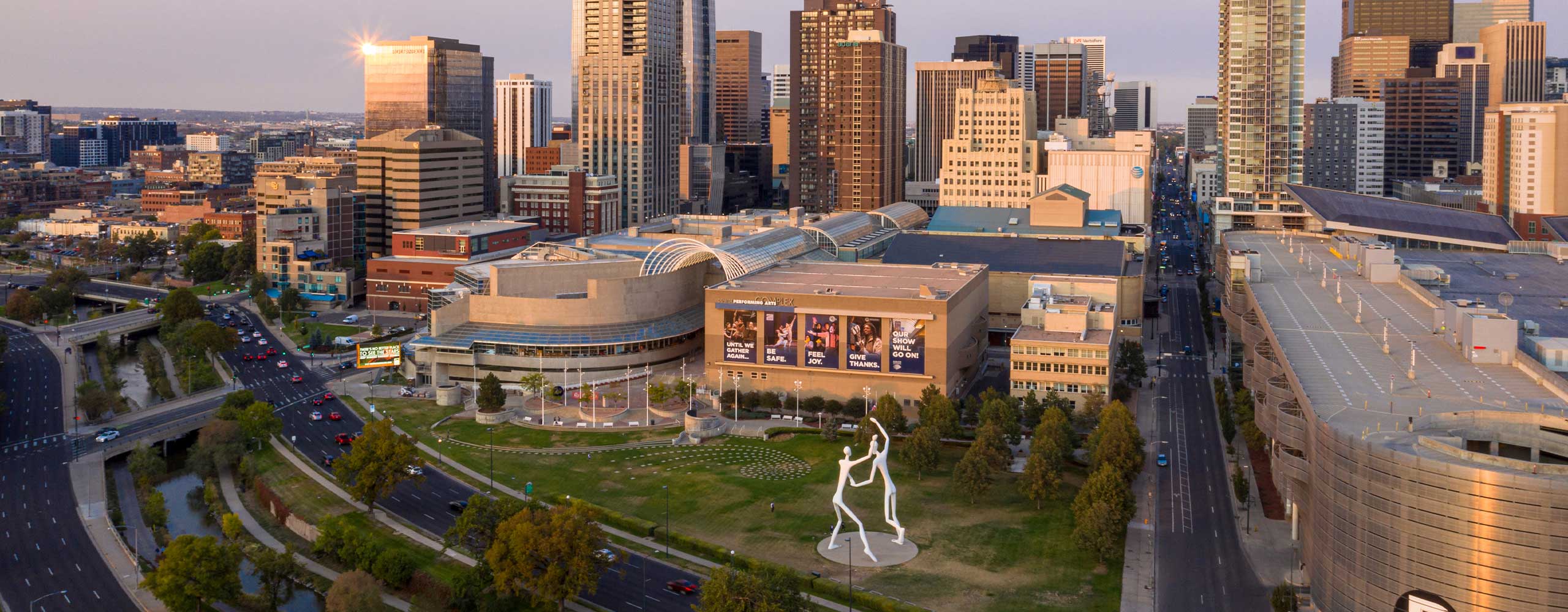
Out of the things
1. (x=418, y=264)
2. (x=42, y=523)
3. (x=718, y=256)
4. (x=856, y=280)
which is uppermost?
(x=718, y=256)

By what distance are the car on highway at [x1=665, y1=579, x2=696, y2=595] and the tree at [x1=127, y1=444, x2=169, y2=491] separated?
4381 centimetres

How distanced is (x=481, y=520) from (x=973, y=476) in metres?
31.1

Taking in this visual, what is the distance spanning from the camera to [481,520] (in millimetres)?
76312

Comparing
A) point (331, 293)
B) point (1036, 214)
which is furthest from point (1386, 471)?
point (331, 293)

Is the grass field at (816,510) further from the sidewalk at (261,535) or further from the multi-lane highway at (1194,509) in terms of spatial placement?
the sidewalk at (261,535)

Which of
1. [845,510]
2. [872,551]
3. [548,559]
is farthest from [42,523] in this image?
[872,551]

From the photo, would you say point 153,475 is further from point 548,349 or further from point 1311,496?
point 1311,496

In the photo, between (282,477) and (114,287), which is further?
(114,287)

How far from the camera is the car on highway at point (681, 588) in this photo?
73.2m

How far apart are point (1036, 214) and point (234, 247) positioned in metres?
116

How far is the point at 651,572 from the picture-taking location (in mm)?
76500

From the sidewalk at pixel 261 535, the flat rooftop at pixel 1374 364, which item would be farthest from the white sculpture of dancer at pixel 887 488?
the sidewalk at pixel 261 535

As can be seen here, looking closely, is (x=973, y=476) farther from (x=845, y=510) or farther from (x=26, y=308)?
(x=26, y=308)

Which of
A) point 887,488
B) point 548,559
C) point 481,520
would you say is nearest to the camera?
point 548,559
